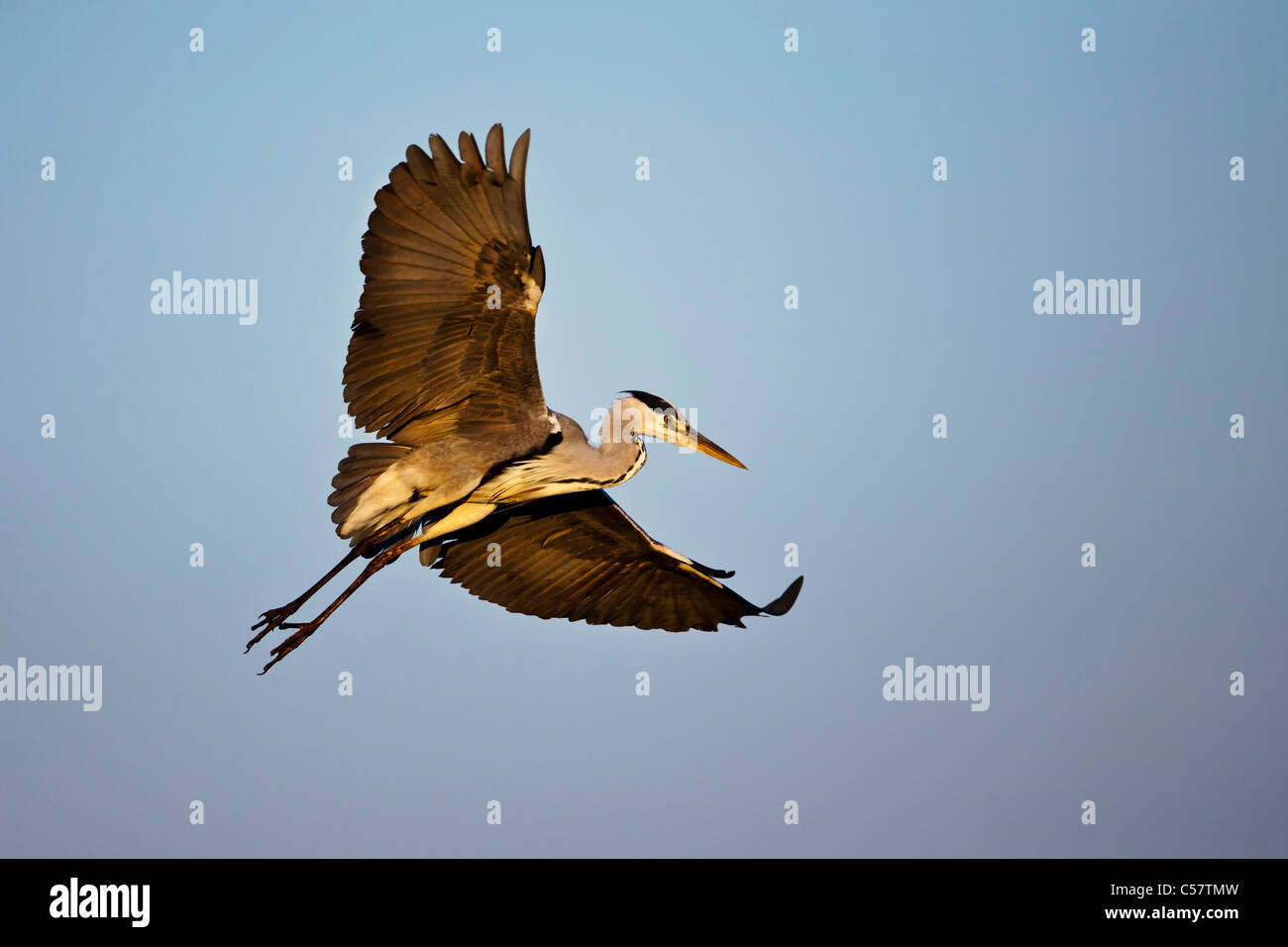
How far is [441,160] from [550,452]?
99.7 inches

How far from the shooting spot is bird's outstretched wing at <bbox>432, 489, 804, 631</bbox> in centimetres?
1161

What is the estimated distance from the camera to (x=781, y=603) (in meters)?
11.1

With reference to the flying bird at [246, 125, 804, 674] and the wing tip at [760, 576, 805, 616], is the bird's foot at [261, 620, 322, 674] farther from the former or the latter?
the wing tip at [760, 576, 805, 616]

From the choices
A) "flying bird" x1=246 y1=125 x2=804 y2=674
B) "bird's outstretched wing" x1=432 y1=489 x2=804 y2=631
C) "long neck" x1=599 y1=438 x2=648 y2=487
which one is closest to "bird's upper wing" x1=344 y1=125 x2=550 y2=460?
"flying bird" x1=246 y1=125 x2=804 y2=674

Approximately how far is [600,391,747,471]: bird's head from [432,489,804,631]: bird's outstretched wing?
87 cm

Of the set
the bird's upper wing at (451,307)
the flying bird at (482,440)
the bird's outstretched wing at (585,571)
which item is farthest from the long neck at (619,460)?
the bird's outstretched wing at (585,571)

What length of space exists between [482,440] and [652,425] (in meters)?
1.45

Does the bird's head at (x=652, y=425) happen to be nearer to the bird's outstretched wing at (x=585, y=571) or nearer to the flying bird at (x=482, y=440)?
the flying bird at (x=482, y=440)

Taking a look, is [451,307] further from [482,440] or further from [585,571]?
[585,571]

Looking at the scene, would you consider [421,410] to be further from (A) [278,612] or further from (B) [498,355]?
(A) [278,612]

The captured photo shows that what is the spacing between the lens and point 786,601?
11.1 metres

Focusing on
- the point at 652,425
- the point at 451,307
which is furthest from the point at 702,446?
the point at 451,307

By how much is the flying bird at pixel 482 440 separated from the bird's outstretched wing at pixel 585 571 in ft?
0.04
